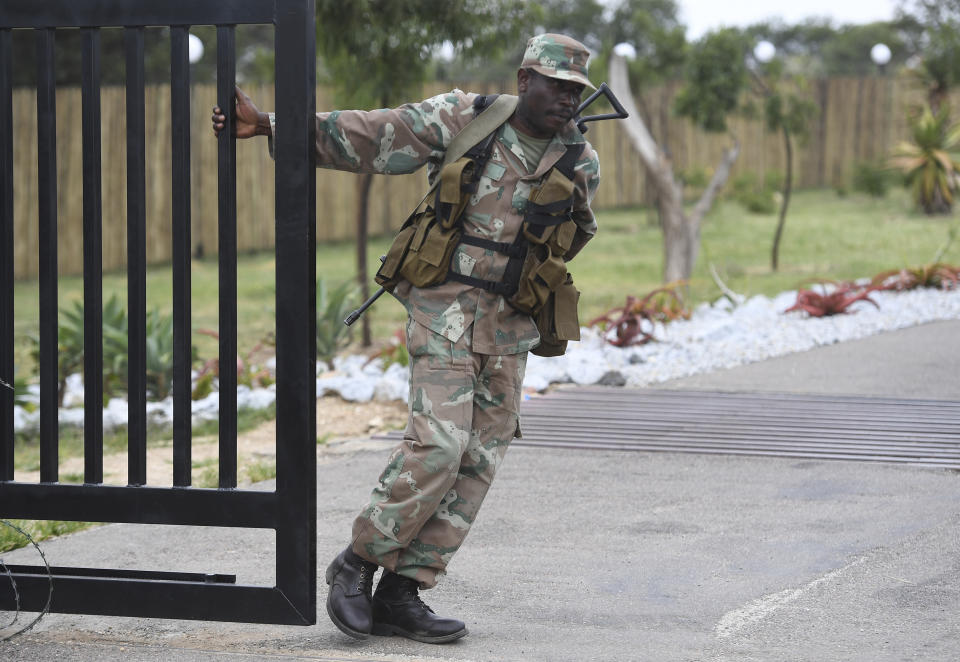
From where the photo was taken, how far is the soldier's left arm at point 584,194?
351cm

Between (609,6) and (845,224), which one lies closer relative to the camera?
(845,224)

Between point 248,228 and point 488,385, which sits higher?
point 488,385

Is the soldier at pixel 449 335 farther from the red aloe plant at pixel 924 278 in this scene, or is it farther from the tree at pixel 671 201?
the tree at pixel 671 201

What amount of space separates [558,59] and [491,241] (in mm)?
517

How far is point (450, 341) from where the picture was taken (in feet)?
11.2

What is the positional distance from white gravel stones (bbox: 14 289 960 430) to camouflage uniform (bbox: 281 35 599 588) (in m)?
3.64

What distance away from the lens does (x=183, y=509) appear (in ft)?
11.3

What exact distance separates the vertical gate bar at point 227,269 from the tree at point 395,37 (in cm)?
589

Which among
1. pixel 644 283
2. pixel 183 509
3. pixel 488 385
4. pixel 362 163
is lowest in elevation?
pixel 644 283

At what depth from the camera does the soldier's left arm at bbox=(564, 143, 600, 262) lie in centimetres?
351

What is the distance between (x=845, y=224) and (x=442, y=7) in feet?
31.4

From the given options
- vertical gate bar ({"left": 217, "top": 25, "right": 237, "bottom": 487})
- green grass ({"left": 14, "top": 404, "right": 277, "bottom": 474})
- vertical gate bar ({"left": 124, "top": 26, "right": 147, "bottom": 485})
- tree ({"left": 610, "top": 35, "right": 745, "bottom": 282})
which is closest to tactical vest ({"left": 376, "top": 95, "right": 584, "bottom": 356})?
vertical gate bar ({"left": 217, "top": 25, "right": 237, "bottom": 487})

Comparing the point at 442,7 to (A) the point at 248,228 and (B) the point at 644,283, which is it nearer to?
(B) the point at 644,283

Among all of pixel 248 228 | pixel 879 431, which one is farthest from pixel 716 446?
pixel 248 228
